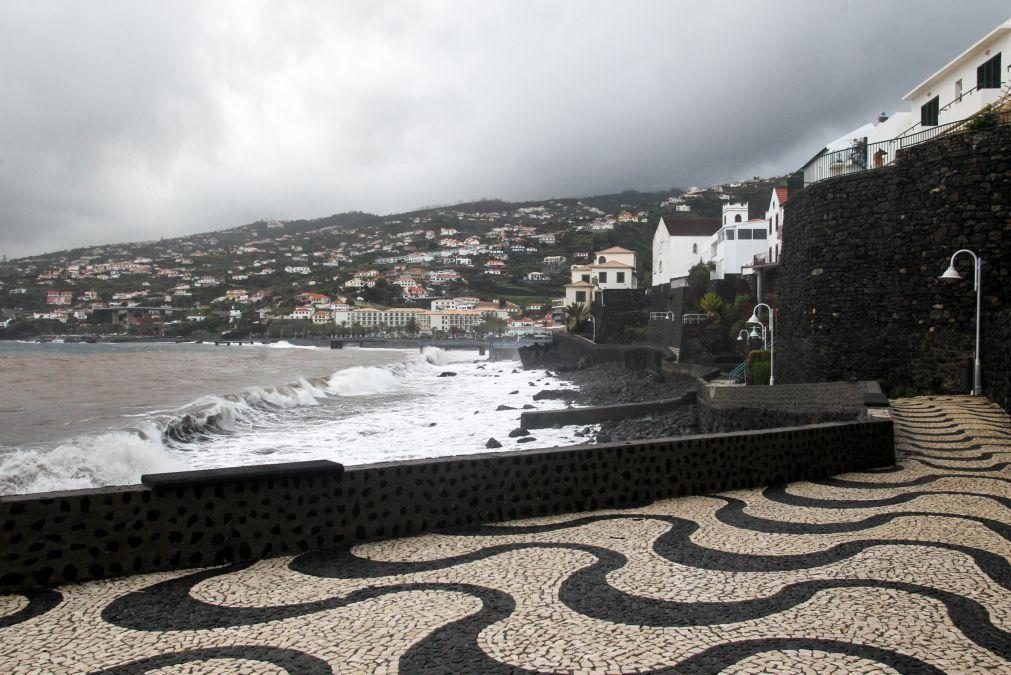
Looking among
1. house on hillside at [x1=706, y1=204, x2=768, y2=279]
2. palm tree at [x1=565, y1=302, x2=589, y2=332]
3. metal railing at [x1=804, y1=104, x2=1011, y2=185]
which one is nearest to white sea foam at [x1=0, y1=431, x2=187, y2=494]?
metal railing at [x1=804, y1=104, x2=1011, y2=185]

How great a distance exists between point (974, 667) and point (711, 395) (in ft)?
39.8

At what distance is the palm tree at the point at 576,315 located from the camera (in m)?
48.6

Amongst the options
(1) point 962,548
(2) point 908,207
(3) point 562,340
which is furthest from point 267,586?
(3) point 562,340

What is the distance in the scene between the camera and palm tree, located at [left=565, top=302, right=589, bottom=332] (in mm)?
48594

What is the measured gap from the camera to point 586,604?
3.43 m

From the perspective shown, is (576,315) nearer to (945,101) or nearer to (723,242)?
(723,242)

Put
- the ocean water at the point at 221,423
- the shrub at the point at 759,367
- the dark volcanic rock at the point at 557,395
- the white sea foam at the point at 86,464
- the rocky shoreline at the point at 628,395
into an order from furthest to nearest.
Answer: the dark volcanic rock at the point at 557,395
the shrub at the point at 759,367
the rocky shoreline at the point at 628,395
the ocean water at the point at 221,423
the white sea foam at the point at 86,464

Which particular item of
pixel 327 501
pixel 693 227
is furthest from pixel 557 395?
pixel 693 227

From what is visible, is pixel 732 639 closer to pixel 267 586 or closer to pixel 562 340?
pixel 267 586

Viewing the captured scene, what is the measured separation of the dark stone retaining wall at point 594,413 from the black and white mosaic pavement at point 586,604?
11780 millimetres

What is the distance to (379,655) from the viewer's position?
9.42 feet

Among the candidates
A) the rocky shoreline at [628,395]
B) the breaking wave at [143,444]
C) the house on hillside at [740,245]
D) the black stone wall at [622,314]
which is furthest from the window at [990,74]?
the black stone wall at [622,314]

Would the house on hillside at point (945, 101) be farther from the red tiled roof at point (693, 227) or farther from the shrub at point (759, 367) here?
the red tiled roof at point (693, 227)

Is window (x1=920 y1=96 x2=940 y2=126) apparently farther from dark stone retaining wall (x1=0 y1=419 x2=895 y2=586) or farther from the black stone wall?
the black stone wall
